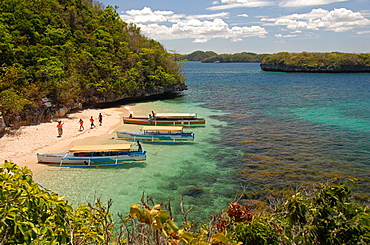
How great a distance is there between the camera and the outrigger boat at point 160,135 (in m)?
26.4

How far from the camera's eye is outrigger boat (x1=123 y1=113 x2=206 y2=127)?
32.1 metres

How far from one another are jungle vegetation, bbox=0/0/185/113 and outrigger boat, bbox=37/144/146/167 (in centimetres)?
916

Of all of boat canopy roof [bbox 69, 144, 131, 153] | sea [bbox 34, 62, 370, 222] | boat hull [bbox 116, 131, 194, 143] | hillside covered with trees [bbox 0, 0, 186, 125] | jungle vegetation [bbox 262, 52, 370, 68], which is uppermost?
jungle vegetation [bbox 262, 52, 370, 68]

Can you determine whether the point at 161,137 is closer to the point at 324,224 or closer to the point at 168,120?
the point at 168,120

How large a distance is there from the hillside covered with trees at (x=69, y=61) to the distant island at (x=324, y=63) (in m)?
97.1

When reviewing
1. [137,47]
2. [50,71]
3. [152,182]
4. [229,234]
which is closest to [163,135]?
[152,182]

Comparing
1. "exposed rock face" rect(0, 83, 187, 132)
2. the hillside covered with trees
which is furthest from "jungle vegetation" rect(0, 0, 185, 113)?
"exposed rock face" rect(0, 83, 187, 132)

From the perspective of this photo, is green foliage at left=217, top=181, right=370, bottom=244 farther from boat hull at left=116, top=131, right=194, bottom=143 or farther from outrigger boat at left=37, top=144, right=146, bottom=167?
boat hull at left=116, top=131, right=194, bottom=143

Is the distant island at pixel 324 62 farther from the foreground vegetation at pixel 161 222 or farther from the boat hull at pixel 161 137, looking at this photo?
the foreground vegetation at pixel 161 222

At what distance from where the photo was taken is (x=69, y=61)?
3862 centimetres

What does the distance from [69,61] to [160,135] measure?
20.6m

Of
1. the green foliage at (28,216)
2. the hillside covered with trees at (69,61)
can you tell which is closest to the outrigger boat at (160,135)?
the hillside covered with trees at (69,61)

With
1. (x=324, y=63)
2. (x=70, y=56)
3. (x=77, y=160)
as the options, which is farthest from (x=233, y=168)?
(x=324, y=63)

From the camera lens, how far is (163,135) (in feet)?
88.0
